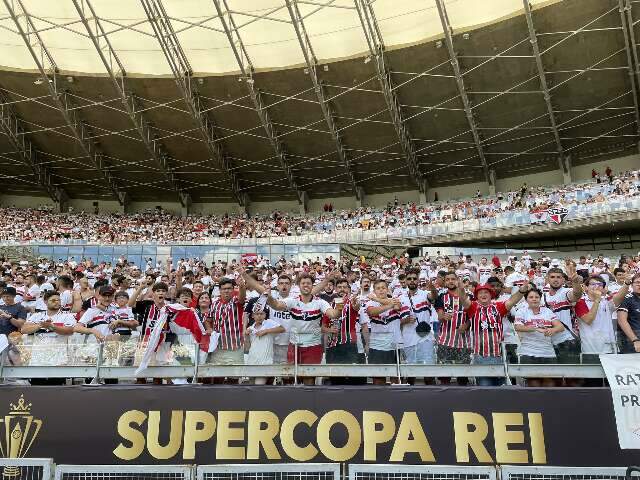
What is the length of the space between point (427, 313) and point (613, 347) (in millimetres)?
2259

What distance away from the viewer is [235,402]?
6.87 meters

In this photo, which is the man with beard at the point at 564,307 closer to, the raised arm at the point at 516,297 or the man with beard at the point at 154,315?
the raised arm at the point at 516,297

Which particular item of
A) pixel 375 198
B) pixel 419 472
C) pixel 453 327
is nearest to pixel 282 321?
pixel 453 327

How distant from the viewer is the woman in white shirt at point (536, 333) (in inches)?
269

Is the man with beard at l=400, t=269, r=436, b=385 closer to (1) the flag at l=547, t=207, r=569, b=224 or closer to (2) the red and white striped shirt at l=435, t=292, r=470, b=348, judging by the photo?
(2) the red and white striped shirt at l=435, t=292, r=470, b=348

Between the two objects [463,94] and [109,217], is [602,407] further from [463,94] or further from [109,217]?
[109,217]

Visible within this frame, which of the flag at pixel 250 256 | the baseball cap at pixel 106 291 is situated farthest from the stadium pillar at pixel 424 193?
the baseball cap at pixel 106 291

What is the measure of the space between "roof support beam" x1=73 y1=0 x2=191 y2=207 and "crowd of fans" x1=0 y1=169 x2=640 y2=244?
4.54m

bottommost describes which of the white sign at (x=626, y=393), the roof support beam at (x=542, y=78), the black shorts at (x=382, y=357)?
the white sign at (x=626, y=393)

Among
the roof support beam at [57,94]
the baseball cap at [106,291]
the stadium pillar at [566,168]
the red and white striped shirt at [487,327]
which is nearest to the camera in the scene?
the red and white striped shirt at [487,327]

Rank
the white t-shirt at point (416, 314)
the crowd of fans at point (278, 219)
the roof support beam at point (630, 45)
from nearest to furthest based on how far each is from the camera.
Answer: the white t-shirt at point (416, 314) < the roof support beam at point (630, 45) < the crowd of fans at point (278, 219)

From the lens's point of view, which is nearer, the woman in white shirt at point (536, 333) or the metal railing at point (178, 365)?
the woman in white shirt at point (536, 333)

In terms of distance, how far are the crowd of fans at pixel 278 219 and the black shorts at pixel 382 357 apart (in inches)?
903

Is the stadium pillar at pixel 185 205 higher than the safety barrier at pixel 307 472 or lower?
higher
